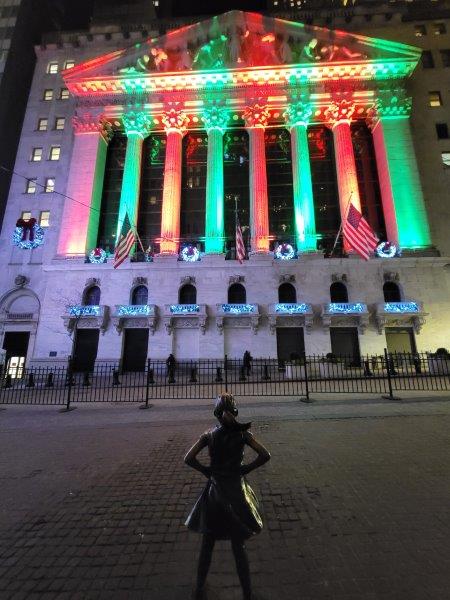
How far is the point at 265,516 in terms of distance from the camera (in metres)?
4.79

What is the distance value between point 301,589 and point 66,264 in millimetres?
30601

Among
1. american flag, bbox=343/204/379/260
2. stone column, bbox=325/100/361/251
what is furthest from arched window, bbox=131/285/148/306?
stone column, bbox=325/100/361/251

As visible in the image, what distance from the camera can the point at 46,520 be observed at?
475 centimetres

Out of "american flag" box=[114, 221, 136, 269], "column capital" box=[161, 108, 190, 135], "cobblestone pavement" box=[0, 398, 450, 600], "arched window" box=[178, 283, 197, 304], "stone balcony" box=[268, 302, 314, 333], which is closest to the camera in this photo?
"cobblestone pavement" box=[0, 398, 450, 600]

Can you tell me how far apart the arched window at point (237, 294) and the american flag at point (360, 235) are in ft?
33.9

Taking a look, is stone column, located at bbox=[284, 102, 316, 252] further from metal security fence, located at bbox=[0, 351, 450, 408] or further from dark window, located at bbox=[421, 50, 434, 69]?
dark window, located at bbox=[421, 50, 434, 69]

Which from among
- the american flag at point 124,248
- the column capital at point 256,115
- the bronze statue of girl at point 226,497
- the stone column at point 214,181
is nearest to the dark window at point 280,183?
the column capital at point 256,115

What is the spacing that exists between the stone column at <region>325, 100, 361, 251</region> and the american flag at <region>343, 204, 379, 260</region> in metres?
9.52

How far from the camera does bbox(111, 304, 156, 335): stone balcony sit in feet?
88.9

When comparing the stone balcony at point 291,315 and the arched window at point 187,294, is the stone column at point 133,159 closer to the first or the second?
the arched window at point 187,294

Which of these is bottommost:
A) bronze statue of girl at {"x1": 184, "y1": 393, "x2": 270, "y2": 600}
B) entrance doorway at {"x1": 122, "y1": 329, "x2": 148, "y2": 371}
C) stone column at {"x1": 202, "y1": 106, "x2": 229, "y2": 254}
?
bronze statue of girl at {"x1": 184, "y1": 393, "x2": 270, "y2": 600}

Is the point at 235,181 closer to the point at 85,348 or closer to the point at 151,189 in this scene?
the point at 151,189

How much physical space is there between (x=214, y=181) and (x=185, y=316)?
45.7 ft

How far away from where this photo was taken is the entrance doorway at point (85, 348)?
27906 millimetres
